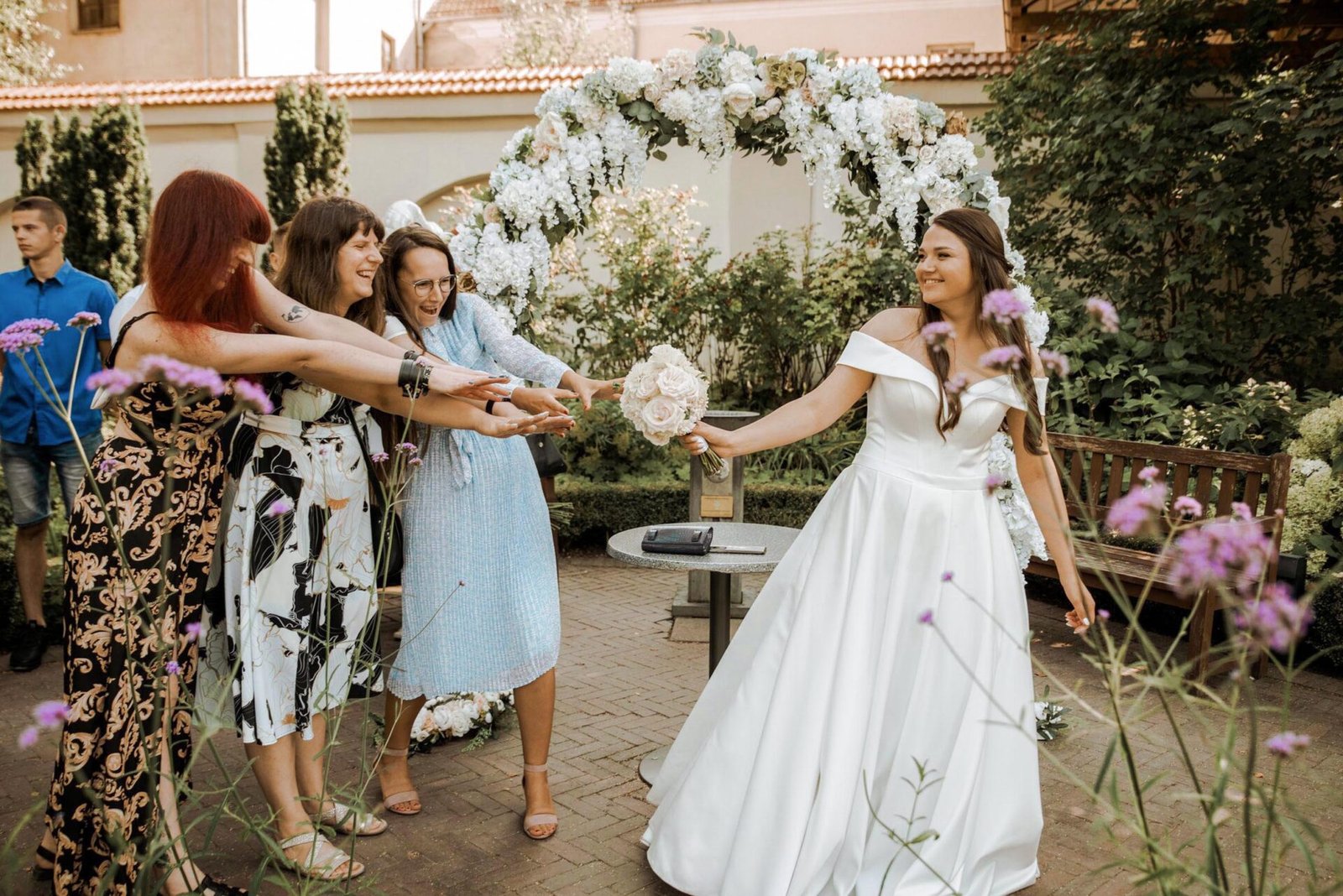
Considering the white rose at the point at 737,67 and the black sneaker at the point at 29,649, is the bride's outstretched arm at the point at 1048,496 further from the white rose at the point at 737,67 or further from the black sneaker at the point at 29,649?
the black sneaker at the point at 29,649

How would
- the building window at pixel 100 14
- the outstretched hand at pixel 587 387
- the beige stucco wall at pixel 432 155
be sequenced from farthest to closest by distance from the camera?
1. the building window at pixel 100 14
2. the beige stucco wall at pixel 432 155
3. the outstretched hand at pixel 587 387

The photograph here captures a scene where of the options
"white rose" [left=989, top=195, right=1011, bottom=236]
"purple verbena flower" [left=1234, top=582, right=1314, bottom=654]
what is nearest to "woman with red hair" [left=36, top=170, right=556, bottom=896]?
"purple verbena flower" [left=1234, top=582, right=1314, bottom=654]

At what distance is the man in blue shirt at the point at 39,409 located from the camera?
5062 millimetres

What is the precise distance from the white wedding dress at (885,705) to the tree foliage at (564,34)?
23340mm

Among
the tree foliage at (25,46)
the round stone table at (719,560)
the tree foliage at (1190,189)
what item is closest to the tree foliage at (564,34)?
the tree foliage at (25,46)

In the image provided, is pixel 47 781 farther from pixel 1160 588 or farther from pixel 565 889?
pixel 1160 588

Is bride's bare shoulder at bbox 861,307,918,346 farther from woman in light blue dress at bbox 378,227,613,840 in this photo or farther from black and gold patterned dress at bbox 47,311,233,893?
black and gold patterned dress at bbox 47,311,233,893

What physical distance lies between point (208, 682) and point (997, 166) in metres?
9.22

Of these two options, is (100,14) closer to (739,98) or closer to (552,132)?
(552,132)

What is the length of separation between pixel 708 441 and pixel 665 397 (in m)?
0.19

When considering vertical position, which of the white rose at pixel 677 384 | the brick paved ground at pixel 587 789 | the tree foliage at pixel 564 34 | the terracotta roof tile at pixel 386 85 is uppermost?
the tree foliage at pixel 564 34

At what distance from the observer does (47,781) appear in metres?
3.84

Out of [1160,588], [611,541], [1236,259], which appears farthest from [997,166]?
[611,541]

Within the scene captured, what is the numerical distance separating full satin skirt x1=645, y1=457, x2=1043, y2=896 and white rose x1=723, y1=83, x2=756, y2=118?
239 centimetres
